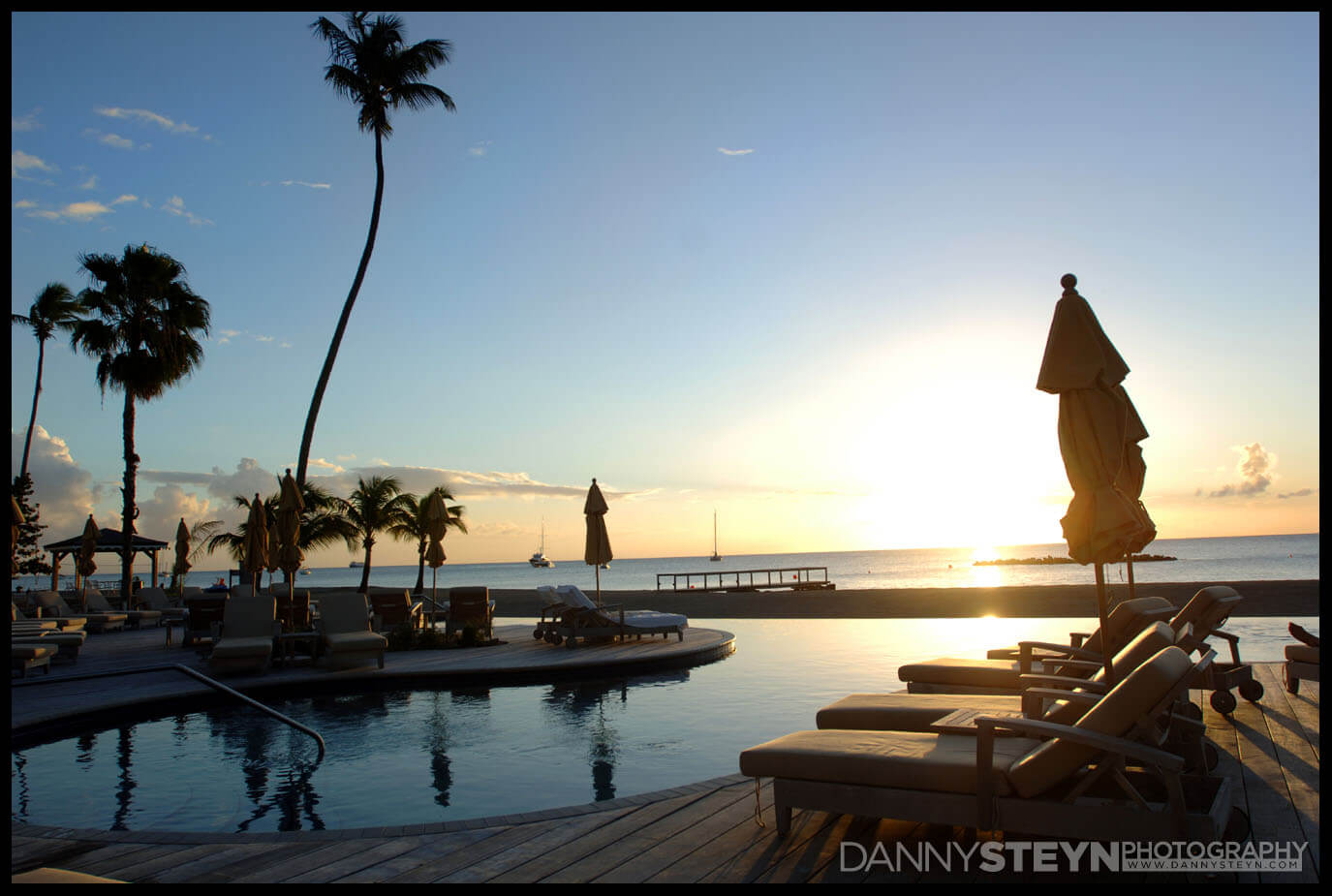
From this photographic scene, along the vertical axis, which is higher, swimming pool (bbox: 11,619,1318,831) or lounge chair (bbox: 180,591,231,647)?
lounge chair (bbox: 180,591,231,647)

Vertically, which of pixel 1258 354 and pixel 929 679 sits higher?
pixel 1258 354

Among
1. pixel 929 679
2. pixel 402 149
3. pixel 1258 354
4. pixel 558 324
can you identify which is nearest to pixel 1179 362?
pixel 1258 354

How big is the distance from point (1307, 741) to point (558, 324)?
1496 cm

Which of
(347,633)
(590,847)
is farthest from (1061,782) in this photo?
(347,633)

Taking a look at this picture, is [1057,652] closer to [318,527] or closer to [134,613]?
[134,613]

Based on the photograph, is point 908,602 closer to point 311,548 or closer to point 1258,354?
point 1258,354

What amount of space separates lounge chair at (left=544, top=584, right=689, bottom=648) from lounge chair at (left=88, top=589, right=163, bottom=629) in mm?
11049

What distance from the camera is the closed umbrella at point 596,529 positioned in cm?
1347

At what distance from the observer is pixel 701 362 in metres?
17.9

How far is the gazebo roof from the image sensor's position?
74.9 ft

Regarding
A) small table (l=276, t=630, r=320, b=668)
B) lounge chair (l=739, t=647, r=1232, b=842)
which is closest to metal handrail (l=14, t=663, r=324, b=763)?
lounge chair (l=739, t=647, r=1232, b=842)

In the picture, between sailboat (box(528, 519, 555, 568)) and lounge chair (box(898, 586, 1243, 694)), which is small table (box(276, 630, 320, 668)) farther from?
sailboat (box(528, 519, 555, 568))

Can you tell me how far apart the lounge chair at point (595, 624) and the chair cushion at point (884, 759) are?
8.52 metres

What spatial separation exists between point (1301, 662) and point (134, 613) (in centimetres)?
1992
